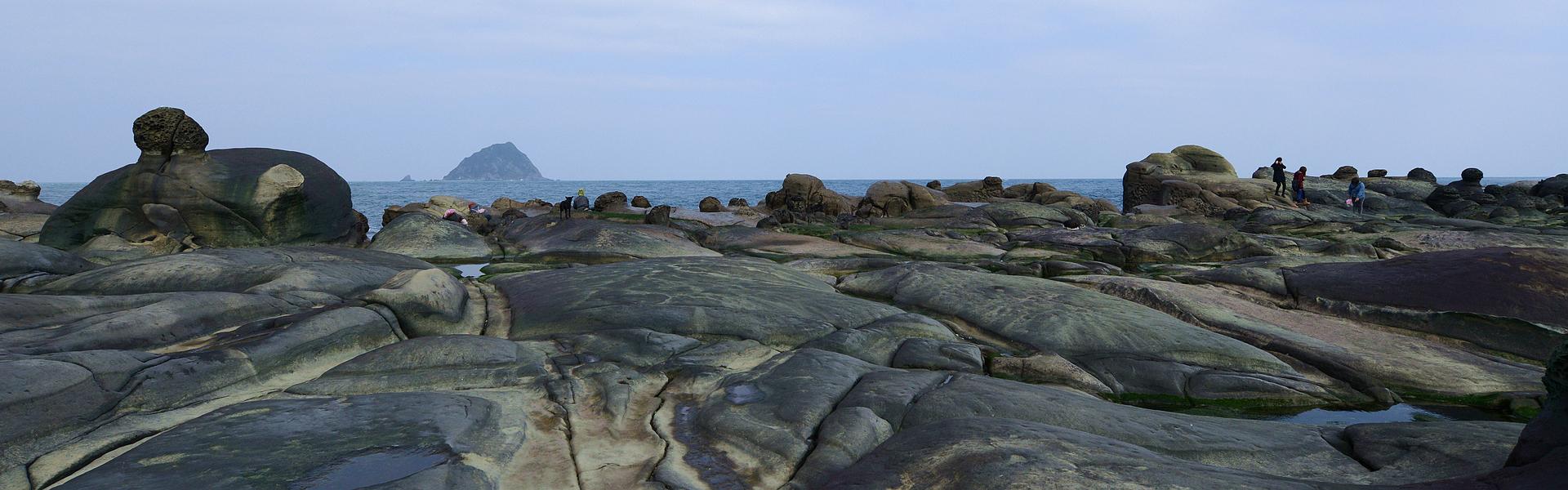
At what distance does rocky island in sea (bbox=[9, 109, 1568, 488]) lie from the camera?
4.53 m

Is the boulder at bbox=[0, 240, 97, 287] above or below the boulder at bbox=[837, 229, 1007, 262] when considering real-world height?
above

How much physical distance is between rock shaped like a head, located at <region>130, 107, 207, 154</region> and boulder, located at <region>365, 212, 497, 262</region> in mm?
3732

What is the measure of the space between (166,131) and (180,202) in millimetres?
1412

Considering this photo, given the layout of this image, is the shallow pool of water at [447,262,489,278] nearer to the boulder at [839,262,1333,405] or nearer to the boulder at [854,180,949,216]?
the boulder at [839,262,1333,405]

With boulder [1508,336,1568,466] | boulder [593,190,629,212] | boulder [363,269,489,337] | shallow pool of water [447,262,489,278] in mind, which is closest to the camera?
boulder [1508,336,1568,466]

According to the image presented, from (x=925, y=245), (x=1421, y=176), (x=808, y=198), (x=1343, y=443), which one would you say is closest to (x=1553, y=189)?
(x=1421, y=176)

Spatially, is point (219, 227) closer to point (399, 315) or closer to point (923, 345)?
point (399, 315)

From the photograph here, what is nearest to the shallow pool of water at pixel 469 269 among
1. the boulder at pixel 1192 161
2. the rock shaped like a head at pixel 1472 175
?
the boulder at pixel 1192 161

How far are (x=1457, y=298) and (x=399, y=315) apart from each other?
38.2ft

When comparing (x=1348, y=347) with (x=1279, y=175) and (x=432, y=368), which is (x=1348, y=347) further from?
(x=1279, y=175)

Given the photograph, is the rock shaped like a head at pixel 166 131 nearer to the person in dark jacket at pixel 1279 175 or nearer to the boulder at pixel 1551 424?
the boulder at pixel 1551 424

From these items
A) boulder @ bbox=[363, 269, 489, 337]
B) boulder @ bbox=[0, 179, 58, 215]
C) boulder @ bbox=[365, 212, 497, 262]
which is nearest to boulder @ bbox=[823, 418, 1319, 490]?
boulder @ bbox=[363, 269, 489, 337]

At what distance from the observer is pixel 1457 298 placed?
9.44 metres

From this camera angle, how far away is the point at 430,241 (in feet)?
54.9
